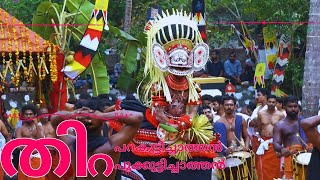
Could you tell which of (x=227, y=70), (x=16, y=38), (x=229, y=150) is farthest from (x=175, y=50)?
(x=227, y=70)

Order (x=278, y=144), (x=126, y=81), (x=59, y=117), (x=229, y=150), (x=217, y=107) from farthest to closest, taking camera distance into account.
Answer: (x=126, y=81), (x=217, y=107), (x=229, y=150), (x=278, y=144), (x=59, y=117)

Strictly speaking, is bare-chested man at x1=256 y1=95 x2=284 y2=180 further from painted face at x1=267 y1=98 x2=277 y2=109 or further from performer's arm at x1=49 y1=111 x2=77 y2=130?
performer's arm at x1=49 y1=111 x2=77 y2=130

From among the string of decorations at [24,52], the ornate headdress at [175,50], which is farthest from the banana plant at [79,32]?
the ornate headdress at [175,50]

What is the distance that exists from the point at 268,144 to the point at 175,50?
3.07 m

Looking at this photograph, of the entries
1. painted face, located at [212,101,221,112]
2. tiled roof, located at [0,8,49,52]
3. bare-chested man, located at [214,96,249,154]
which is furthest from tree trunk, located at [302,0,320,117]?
tiled roof, located at [0,8,49,52]

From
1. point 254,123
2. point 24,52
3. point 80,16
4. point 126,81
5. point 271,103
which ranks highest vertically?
point 80,16

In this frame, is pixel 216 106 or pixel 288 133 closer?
pixel 288 133

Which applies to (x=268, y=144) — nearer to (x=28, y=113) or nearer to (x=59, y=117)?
(x=28, y=113)

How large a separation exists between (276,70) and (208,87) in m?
1.33

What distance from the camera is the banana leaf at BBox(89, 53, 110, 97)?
15414mm

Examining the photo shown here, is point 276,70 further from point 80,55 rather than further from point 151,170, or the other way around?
point 151,170

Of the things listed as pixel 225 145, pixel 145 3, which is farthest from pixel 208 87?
pixel 225 145

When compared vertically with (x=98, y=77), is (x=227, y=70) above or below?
below

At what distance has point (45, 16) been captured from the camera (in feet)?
52.0
